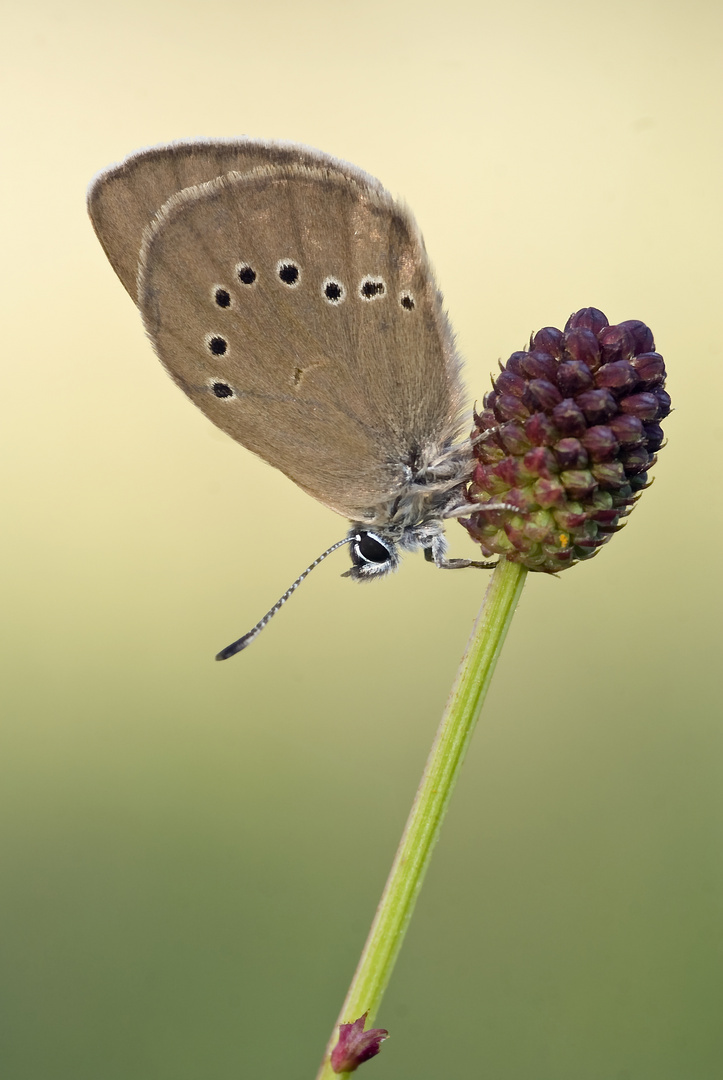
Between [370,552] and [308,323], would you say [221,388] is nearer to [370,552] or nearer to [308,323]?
[308,323]

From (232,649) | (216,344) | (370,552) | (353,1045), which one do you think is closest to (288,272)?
(216,344)

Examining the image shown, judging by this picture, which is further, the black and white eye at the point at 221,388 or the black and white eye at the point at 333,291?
the black and white eye at the point at 221,388

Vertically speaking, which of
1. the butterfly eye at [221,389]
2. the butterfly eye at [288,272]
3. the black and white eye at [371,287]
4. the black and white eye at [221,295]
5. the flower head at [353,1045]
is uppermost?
the black and white eye at [371,287]

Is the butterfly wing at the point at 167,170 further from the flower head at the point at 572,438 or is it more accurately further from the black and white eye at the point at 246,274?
the flower head at the point at 572,438

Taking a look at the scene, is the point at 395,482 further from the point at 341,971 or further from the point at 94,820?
the point at 94,820

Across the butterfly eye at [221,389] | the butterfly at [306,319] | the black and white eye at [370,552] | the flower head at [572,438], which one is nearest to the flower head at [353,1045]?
the flower head at [572,438]

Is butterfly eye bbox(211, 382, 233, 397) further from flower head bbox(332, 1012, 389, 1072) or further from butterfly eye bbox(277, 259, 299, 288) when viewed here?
flower head bbox(332, 1012, 389, 1072)

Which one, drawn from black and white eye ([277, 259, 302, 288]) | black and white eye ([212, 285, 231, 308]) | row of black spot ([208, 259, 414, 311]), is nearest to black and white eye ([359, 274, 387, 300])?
row of black spot ([208, 259, 414, 311])

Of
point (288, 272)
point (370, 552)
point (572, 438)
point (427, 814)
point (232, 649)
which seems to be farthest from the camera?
point (370, 552)
